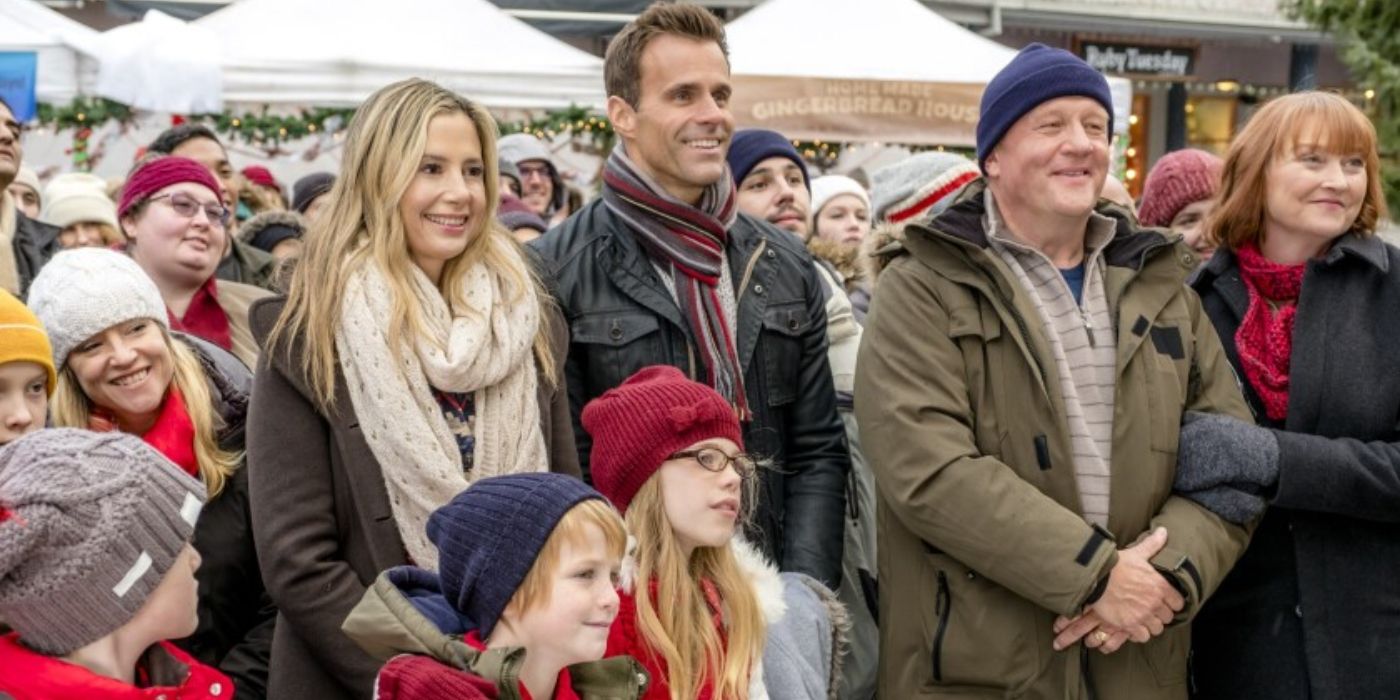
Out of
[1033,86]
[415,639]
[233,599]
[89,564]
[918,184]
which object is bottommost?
[233,599]

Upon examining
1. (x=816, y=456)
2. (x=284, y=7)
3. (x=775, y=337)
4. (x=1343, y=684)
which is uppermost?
(x=284, y=7)

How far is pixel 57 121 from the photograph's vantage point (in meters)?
8.17

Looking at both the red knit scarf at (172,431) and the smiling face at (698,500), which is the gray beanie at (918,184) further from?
the red knit scarf at (172,431)

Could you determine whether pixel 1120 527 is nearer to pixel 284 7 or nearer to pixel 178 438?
pixel 178 438

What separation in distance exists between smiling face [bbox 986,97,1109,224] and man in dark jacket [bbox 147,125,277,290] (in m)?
3.22

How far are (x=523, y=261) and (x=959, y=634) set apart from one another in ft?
4.15

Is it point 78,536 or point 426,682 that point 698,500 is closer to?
point 426,682

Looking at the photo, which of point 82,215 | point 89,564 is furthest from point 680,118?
point 82,215

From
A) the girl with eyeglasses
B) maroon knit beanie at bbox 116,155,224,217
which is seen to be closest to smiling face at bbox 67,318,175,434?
the girl with eyeglasses

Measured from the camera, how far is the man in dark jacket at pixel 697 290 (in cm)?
357

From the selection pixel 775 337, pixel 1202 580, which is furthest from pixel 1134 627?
pixel 775 337

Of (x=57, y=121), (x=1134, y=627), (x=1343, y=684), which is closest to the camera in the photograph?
(x=1134, y=627)

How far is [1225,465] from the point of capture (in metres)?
3.36

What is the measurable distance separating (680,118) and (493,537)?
4.45ft
